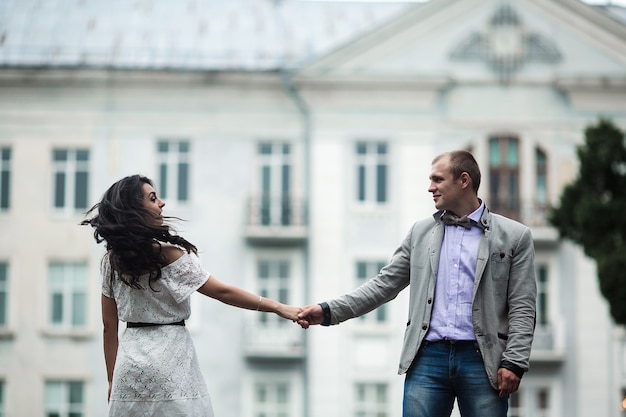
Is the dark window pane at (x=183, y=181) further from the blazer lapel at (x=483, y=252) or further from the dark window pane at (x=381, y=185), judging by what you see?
the blazer lapel at (x=483, y=252)

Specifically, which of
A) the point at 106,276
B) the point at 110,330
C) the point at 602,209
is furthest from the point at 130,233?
the point at 602,209

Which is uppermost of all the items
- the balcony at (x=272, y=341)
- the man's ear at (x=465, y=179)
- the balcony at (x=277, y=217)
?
the balcony at (x=277, y=217)

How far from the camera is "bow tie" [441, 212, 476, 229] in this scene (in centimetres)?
618

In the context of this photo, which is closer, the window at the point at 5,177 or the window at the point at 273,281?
the window at the point at 273,281

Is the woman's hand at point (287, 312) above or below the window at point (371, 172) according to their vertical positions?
below

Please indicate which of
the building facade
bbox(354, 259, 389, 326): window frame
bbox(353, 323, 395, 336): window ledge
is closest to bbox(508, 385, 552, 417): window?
the building facade

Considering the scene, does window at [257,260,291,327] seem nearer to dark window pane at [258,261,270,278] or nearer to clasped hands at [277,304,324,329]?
dark window pane at [258,261,270,278]

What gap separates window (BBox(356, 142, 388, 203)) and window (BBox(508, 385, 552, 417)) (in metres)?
5.58

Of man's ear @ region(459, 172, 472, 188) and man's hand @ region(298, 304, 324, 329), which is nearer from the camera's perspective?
man's ear @ region(459, 172, 472, 188)

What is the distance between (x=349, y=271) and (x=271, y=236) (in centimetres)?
204

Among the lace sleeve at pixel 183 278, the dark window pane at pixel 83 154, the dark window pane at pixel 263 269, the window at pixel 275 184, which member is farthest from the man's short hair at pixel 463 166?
the dark window pane at pixel 83 154

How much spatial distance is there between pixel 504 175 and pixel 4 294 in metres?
12.2

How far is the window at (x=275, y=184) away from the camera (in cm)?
2659

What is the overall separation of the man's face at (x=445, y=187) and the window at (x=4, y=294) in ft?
73.3
